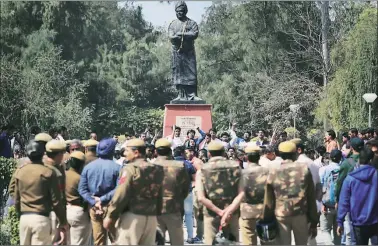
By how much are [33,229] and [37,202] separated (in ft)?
1.05

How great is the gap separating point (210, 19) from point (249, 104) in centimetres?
714

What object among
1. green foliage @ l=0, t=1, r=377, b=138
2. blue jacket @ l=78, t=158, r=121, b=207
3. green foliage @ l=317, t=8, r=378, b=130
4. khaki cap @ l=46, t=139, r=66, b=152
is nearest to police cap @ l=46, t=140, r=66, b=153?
khaki cap @ l=46, t=139, r=66, b=152

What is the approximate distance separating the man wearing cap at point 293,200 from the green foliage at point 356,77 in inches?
869

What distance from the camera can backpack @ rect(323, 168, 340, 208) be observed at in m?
13.0

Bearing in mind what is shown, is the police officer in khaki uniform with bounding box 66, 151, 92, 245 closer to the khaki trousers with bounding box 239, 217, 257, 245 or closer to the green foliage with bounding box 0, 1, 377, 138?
the khaki trousers with bounding box 239, 217, 257, 245

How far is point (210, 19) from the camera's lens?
1881 inches

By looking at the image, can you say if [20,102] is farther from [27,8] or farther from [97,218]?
[97,218]

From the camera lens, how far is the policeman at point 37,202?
9008mm

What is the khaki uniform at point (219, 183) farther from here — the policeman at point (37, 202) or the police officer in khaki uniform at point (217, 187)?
the policeman at point (37, 202)

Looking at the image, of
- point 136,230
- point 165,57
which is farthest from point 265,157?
point 165,57

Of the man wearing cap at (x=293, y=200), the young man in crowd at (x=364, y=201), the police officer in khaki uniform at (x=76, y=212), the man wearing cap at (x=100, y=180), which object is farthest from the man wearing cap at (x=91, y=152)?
the young man in crowd at (x=364, y=201)

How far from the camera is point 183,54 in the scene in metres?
24.6

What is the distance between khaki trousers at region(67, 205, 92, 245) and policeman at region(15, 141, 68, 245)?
1.53 metres

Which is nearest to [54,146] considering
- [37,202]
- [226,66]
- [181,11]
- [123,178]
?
[37,202]
